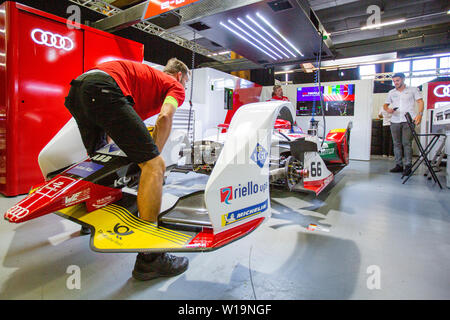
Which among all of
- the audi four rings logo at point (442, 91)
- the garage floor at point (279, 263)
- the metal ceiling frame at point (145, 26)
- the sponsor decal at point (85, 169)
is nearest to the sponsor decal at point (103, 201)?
the sponsor decal at point (85, 169)

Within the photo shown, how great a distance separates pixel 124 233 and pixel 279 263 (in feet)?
2.92

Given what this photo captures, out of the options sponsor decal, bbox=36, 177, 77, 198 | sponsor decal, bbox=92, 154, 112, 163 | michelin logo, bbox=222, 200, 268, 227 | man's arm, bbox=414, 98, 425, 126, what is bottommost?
michelin logo, bbox=222, 200, 268, 227

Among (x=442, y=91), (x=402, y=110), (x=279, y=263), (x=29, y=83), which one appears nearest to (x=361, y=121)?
(x=442, y=91)

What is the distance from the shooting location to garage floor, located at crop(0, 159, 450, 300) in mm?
1202

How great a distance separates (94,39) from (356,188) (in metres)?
4.17

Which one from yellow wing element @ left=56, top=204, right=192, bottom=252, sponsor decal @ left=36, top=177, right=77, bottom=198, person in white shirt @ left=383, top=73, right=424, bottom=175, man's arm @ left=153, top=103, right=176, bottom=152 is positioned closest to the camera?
yellow wing element @ left=56, top=204, right=192, bottom=252

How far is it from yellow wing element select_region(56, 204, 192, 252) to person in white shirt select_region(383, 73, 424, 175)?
4.66 m

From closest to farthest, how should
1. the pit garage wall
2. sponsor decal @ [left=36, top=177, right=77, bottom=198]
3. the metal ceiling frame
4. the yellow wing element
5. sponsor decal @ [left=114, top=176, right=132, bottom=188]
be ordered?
the yellow wing element < sponsor decal @ [left=36, top=177, right=77, bottom=198] < sponsor decal @ [left=114, top=176, right=132, bottom=188] < the metal ceiling frame < the pit garage wall

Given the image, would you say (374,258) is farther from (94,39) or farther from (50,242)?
(94,39)

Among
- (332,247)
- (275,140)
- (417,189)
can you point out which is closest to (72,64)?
(275,140)

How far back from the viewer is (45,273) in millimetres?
1347

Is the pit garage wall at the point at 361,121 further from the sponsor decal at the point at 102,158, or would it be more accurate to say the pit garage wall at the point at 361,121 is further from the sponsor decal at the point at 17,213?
the sponsor decal at the point at 17,213

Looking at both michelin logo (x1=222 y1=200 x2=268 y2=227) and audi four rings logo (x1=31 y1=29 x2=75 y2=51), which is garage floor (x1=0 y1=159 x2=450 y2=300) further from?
audi four rings logo (x1=31 y1=29 x2=75 y2=51)

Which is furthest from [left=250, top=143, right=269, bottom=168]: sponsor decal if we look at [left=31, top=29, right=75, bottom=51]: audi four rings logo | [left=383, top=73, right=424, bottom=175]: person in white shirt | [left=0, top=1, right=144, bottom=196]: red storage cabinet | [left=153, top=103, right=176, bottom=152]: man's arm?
[left=383, top=73, right=424, bottom=175]: person in white shirt
